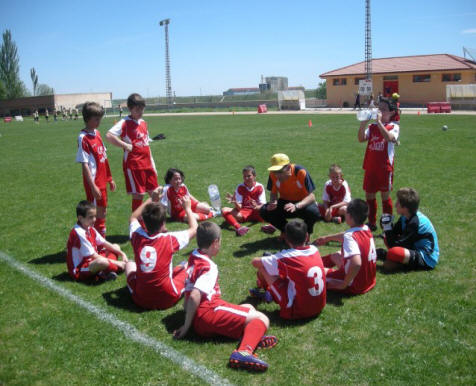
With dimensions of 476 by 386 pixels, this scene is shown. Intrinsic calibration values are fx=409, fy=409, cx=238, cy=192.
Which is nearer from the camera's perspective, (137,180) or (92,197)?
(92,197)

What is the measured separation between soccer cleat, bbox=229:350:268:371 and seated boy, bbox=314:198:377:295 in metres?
1.49

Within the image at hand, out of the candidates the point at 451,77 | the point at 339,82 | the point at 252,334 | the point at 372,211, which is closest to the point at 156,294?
the point at 252,334

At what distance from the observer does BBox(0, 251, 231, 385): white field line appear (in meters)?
3.30

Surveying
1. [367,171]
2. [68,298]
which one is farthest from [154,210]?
[367,171]

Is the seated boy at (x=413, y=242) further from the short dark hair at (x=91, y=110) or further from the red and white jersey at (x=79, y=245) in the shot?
the short dark hair at (x=91, y=110)

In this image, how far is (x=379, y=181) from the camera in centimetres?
654

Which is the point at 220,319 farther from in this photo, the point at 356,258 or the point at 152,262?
the point at 356,258

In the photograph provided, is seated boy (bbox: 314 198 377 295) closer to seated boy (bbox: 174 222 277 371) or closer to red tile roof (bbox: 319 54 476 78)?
seated boy (bbox: 174 222 277 371)

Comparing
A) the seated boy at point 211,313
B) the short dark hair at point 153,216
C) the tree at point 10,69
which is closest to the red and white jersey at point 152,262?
the short dark hair at point 153,216

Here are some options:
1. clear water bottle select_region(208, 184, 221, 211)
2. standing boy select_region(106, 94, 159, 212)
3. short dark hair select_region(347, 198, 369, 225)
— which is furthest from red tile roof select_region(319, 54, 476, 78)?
short dark hair select_region(347, 198, 369, 225)

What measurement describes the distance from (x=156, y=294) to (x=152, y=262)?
39 cm

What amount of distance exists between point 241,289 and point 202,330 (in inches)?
44.6

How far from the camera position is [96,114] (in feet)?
19.0

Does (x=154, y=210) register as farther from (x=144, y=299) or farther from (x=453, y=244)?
(x=453, y=244)
